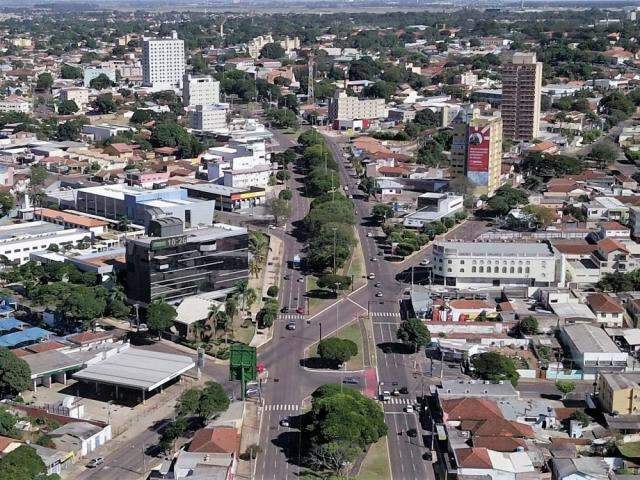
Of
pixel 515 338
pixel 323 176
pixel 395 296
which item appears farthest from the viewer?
pixel 323 176

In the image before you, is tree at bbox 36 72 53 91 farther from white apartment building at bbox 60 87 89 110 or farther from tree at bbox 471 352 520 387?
tree at bbox 471 352 520 387

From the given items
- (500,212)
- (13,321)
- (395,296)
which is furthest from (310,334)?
(500,212)

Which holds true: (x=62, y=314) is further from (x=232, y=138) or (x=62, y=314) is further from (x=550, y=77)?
(x=550, y=77)

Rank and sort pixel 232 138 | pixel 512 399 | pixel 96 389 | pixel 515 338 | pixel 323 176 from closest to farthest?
1. pixel 512 399
2. pixel 96 389
3. pixel 515 338
4. pixel 323 176
5. pixel 232 138

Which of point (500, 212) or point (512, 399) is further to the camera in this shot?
point (500, 212)

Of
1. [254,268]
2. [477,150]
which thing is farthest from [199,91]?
[254,268]

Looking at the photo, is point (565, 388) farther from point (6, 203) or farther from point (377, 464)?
point (6, 203)

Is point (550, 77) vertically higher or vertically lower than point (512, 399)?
higher
